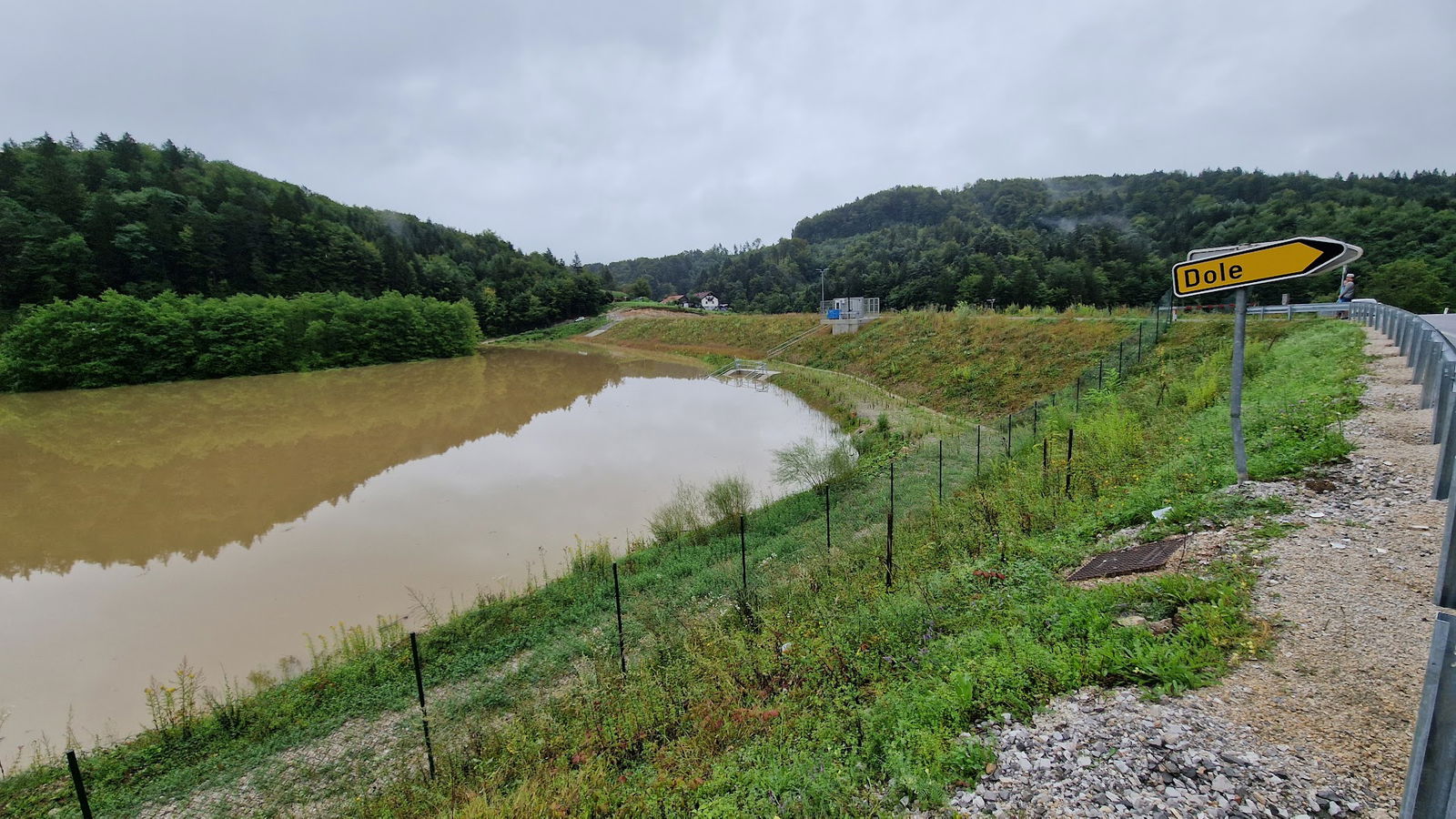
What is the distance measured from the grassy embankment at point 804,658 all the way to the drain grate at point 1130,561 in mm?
346

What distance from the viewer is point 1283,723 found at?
3.32 m

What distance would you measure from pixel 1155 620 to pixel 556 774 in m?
5.49

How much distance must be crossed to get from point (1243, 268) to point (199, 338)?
208 feet

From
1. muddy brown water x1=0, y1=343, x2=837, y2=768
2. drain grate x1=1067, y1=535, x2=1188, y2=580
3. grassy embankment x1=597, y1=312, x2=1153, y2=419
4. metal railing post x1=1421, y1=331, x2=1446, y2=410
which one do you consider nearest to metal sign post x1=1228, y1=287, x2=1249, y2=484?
drain grate x1=1067, y1=535, x2=1188, y2=580

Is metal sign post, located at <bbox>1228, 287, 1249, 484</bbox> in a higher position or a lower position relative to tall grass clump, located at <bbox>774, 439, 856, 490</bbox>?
higher

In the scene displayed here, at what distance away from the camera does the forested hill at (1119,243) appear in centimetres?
4619

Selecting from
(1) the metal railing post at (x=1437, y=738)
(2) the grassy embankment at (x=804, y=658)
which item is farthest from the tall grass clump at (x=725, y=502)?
(1) the metal railing post at (x=1437, y=738)

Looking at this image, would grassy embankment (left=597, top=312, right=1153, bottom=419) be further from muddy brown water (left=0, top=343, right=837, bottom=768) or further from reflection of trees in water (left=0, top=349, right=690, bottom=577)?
reflection of trees in water (left=0, top=349, right=690, bottom=577)

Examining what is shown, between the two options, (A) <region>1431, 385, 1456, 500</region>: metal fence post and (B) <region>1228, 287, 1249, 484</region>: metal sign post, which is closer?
(A) <region>1431, 385, 1456, 500</region>: metal fence post

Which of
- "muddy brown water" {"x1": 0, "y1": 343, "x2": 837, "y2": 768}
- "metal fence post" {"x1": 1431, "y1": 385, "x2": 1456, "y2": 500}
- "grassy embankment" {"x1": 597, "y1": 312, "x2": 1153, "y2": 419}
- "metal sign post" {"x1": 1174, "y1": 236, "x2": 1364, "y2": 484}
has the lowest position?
"muddy brown water" {"x1": 0, "y1": 343, "x2": 837, "y2": 768}

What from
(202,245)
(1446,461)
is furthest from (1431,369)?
(202,245)

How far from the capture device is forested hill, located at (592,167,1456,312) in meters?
46.2

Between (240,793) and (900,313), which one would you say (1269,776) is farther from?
(900,313)

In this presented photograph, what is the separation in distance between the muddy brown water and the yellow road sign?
37.0 feet
